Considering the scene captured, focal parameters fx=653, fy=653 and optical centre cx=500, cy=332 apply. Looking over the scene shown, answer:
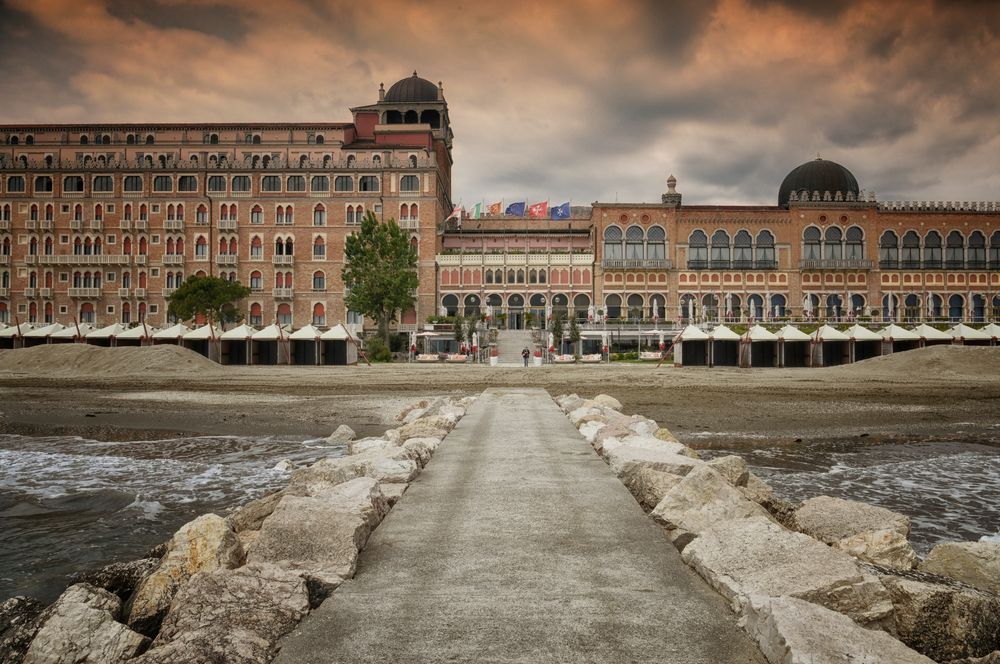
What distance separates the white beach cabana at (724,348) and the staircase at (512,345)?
13.1m

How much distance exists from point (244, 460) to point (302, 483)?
4565 mm

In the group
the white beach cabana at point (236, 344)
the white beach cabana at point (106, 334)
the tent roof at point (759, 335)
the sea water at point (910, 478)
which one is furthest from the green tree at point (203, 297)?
the sea water at point (910, 478)

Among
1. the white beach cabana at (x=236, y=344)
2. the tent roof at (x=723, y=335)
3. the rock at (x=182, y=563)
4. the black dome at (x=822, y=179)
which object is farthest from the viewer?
the black dome at (x=822, y=179)

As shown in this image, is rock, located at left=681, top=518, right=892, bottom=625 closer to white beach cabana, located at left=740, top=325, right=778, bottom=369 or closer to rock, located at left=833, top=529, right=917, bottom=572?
rock, located at left=833, top=529, right=917, bottom=572

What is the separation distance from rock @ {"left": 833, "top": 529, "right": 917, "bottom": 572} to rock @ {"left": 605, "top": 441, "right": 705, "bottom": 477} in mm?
2034

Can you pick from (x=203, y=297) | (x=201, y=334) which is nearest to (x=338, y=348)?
(x=201, y=334)

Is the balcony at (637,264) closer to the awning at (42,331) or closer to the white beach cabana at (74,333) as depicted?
the white beach cabana at (74,333)

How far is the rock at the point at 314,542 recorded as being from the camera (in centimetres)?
440

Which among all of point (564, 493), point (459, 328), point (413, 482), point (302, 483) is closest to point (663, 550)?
point (564, 493)

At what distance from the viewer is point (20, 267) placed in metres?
68.2

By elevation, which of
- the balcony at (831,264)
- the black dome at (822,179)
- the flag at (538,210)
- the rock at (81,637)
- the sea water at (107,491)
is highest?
the black dome at (822,179)

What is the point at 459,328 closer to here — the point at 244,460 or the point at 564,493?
the point at 244,460

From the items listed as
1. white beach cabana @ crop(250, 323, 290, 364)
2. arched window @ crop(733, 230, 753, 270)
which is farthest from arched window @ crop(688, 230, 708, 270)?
white beach cabana @ crop(250, 323, 290, 364)

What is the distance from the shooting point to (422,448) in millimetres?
8977
